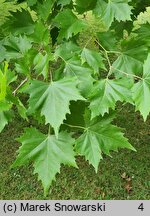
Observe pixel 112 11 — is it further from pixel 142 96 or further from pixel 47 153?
pixel 47 153

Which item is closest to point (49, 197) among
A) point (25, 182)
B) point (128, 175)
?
point (25, 182)

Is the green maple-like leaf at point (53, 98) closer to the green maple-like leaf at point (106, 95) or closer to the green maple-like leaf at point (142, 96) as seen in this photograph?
the green maple-like leaf at point (106, 95)

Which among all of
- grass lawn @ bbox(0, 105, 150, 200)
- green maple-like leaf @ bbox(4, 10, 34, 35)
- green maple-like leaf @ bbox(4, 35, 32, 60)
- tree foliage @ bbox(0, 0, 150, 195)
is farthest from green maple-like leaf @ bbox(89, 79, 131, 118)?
grass lawn @ bbox(0, 105, 150, 200)

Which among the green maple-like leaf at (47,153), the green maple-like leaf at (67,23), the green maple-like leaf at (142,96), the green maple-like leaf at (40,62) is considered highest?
the green maple-like leaf at (67,23)

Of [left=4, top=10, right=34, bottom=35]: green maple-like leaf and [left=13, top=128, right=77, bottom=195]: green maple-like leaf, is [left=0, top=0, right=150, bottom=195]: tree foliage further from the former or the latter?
[left=4, top=10, right=34, bottom=35]: green maple-like leaf

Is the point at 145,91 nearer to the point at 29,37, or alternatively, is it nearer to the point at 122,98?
the point at 122,98

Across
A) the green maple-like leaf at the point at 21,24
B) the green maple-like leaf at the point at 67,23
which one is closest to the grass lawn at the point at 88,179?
the green maple-like leaf at the point at 21,24

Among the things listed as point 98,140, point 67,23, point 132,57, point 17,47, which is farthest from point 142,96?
point 17,47
